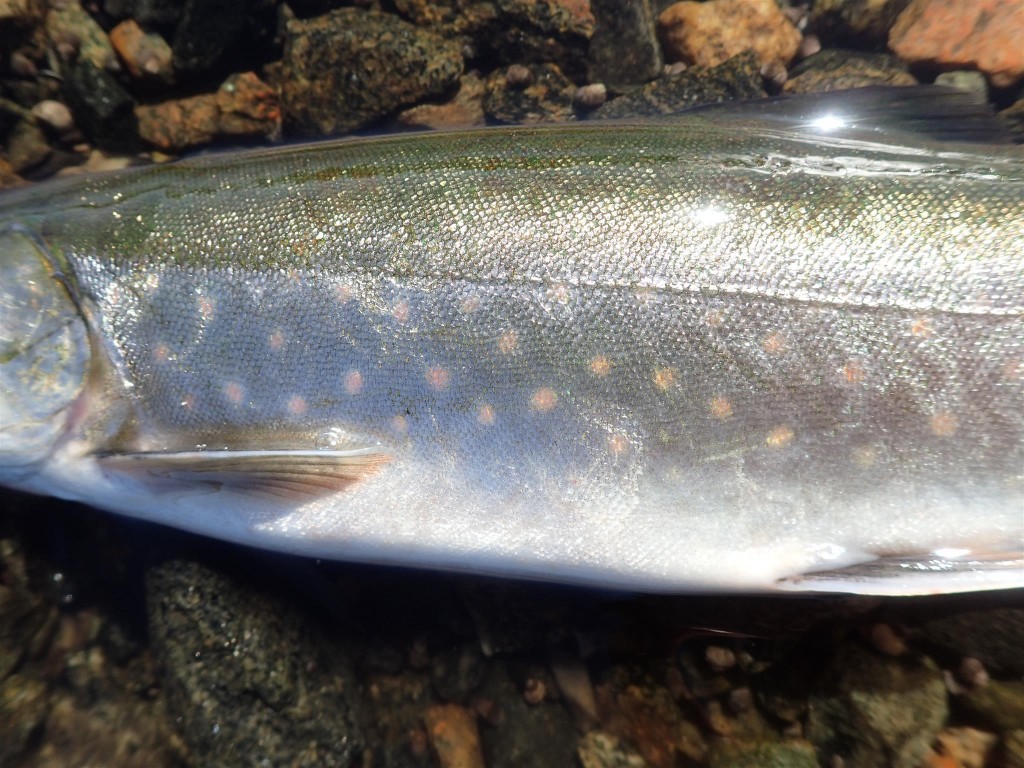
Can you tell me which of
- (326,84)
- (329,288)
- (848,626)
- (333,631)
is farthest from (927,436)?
(326,84)

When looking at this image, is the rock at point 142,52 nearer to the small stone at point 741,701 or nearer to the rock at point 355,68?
the rock at point 355,68

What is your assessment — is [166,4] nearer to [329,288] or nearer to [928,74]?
[329,288]

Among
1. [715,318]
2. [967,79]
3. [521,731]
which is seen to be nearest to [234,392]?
[715,318]

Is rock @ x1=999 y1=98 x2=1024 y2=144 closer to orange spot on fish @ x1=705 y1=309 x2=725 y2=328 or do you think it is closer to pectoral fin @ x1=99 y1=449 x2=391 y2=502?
Result: orange spot on fish @ x1=705 y1=309 x2=725 y2=328

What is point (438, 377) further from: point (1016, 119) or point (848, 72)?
point (1016, 119)

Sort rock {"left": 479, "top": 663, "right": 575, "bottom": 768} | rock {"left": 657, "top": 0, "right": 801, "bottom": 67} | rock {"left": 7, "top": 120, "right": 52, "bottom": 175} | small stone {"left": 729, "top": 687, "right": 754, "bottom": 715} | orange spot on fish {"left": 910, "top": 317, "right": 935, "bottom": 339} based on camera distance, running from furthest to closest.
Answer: rock {"left": 657, "top": 0, "right": 801, "bottom": 67} < rock {"left": 7, "top": 120, "right": 52, "bottom": 175} < rock {"left": 479, "top": 663, "right": 575, "bottom": 768} < small stone {"left": 729, "top": 687, "right": 754, "bottom": 715} < orange spot on fish {"left": 910, "top": 317, "right": 935, "bottom": 339}

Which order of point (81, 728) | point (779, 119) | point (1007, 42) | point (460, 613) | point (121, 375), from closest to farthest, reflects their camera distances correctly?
1. point (121, 375)
2. point (779, 119)
3. point (81, 728)
4. point (460, 613)
5. point (1007, 42)

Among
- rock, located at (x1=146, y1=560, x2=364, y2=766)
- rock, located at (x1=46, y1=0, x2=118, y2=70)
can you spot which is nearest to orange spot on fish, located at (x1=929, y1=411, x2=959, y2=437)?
rock, located at (x1=146, y1=560, x2=364, y2=766)
